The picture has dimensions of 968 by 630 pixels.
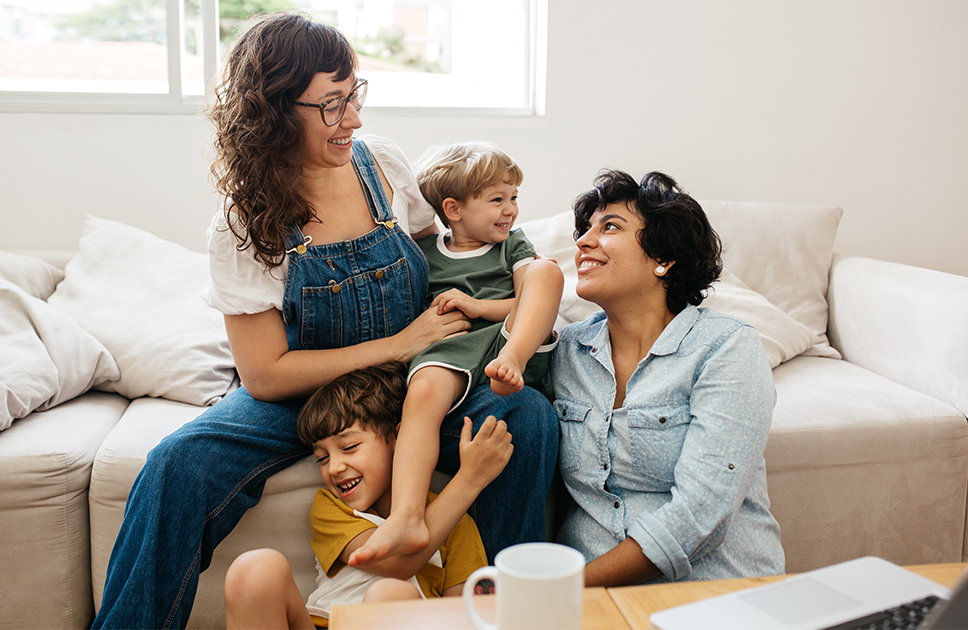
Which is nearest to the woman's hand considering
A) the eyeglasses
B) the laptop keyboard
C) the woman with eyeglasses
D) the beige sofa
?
the woman with eyeglasses

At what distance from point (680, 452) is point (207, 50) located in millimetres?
2037

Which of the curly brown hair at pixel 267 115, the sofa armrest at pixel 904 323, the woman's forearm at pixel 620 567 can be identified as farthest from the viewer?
the sofa armrest at pixel 904 323

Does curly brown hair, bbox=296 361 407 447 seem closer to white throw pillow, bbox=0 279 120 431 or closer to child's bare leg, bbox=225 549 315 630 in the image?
child's bare leg, bbox=225 549 315 630

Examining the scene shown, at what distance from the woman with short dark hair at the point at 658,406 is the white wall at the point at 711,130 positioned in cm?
112

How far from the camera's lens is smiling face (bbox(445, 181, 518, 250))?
5.32ft

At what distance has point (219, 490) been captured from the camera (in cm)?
129

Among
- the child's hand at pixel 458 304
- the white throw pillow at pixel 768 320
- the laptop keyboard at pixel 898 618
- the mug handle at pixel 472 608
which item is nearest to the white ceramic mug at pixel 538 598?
the mug handle at pixel 472 608

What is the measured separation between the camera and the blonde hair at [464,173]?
1.62 metres

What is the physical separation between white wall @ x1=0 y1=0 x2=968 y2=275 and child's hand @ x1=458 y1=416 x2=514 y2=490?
1.38 meters

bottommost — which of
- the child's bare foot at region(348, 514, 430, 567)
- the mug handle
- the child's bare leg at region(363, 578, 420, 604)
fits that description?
the child's bare leg at region(363, 578, 420, 604)

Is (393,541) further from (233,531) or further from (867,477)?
(867,477)

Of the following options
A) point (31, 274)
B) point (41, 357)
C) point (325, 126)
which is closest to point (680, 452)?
point (325, 126)

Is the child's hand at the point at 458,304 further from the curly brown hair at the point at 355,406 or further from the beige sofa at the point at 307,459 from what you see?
the beige sofa at the point at 307,459

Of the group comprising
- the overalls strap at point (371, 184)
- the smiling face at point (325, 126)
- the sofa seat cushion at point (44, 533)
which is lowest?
the sofa seat cushion at point (44, 533)
